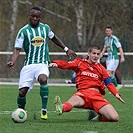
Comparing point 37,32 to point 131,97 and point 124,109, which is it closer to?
point 124,109

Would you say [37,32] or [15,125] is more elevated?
[37,32]

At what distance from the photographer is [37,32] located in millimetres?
11258

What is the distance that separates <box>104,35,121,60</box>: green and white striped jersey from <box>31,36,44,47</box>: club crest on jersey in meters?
8.22

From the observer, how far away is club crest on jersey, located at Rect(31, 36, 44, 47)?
1123 cm

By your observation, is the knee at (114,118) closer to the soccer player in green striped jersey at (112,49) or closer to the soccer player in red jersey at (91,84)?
the soccer player in red jersey at (91,84)

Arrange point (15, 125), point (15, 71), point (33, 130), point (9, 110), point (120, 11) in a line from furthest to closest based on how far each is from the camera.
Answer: point (120, 11)
point (15, 71)
point (9, 110)
point (15, 125)
point (33, 130)

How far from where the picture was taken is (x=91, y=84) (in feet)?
37.0

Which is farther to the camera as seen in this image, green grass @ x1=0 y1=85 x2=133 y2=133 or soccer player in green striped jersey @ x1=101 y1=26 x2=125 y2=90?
soccer player in green striped jersey @ x1=101 y1=26 x2=125 y2=90

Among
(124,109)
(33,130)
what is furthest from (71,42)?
(33,130)

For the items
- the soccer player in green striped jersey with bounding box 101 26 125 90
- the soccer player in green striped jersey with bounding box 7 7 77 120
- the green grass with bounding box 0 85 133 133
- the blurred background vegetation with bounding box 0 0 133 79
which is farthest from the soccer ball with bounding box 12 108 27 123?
the blurred background vegetation with bounding box 0 0 133 79

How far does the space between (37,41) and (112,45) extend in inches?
339

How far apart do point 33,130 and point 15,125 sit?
73 centimetres

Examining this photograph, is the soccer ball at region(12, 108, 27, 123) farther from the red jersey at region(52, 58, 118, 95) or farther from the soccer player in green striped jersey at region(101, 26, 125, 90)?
the soccer player in green striped jersey at region(101, 26, 125, 90)

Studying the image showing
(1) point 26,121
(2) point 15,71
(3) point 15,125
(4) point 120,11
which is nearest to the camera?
(3) point 15,125
